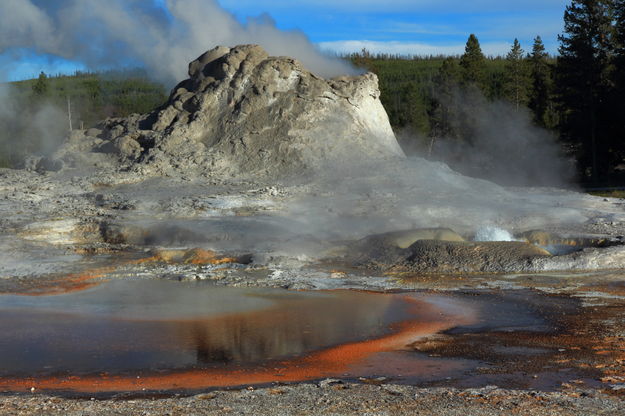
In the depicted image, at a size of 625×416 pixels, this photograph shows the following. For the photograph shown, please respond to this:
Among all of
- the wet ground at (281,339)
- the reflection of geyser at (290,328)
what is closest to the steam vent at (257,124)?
the wet ground at (281,339)

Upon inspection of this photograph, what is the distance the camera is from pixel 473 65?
36.1 meters

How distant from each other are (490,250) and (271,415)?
7.52 meters

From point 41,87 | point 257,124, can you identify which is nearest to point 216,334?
point 257,124

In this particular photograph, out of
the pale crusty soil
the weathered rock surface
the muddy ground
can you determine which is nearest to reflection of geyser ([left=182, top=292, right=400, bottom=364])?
the muddy ground

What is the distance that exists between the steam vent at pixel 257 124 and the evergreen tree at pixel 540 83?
20.9 metres

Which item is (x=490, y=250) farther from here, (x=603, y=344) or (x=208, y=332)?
(x=208, y=332)

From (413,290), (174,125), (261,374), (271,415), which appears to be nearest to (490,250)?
(413,290)

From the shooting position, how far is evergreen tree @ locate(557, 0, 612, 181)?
2755cm

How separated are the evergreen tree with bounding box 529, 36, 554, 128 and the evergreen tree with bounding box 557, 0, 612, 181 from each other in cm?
844

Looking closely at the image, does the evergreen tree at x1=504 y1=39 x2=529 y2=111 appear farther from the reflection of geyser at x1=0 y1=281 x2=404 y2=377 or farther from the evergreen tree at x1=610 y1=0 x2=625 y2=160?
the reflection of geyser at x1=0 y1=281 x2=404 y2=377

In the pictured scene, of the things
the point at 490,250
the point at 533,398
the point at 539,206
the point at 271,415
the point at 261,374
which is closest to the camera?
the point at 271,415

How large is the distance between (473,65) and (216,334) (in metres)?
30.1

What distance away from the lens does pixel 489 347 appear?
7.77 m

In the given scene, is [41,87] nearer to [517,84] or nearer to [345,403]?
[517,84]
